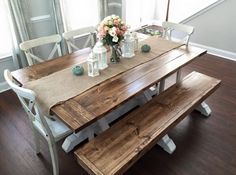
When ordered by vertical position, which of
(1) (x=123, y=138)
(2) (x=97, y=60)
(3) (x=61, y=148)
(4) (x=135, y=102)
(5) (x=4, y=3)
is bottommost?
(3) (x=61, y=148)

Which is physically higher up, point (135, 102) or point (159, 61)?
point (159, 61)

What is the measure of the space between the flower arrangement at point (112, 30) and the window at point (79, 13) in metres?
1.56

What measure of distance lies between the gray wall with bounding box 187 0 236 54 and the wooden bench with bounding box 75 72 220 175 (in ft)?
6.01

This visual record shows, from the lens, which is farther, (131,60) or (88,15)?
(88,15)

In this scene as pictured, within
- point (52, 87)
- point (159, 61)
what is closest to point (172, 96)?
point (159, 61)

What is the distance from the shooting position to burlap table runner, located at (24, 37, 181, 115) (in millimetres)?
1570

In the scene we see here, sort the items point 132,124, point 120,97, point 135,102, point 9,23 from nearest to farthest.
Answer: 1. point 120,97
2. point 132,124
3. point 135,102
4. point 9,23

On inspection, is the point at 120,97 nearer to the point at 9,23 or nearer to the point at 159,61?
the point at 159,61

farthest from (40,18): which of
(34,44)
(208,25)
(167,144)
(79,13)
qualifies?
(208,25)

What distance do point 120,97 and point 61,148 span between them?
3.00 ft

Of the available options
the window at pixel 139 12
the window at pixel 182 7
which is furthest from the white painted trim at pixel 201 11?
the window at pixel 139 12

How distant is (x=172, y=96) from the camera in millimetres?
2090

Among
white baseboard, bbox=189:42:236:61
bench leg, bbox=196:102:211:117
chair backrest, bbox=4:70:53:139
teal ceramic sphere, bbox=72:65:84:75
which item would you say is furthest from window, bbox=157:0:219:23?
chair backrest, bbox=4:70:53:139

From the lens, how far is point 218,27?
3750 mm
